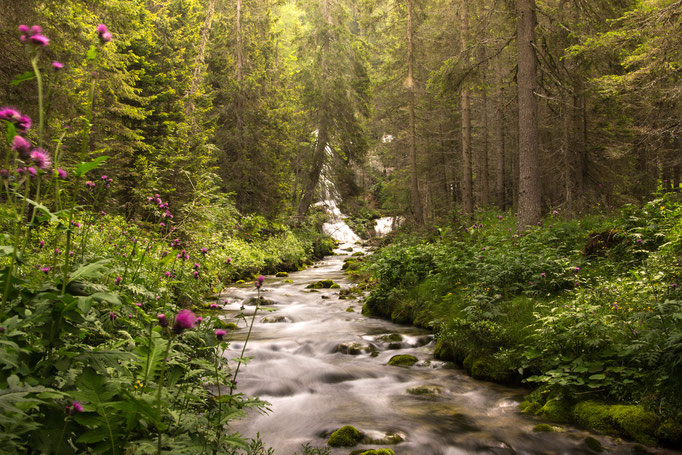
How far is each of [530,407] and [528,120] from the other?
7.89m

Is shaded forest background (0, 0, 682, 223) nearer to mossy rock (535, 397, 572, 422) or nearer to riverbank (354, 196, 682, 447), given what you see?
riverbank (354, 196, 682, 447)

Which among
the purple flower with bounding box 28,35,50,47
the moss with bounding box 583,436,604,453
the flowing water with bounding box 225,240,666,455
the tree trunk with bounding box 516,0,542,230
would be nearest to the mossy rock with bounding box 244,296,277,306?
the flowing water with bounding box 225,240,666,455

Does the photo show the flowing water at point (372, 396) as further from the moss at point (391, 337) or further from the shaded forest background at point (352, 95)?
the shaded forest background at point (352, 95)

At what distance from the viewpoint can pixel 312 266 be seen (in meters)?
21.1

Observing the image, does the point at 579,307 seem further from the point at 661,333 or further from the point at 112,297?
the point at 112,297

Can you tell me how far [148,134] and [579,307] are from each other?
536 inches

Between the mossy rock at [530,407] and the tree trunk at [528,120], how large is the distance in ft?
20.6

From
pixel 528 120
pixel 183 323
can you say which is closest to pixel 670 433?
pixel 183 323

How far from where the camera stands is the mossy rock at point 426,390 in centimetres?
562

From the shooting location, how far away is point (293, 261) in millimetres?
19484

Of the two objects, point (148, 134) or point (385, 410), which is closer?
point (385, 410)

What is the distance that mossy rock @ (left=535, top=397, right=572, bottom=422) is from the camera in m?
4.56

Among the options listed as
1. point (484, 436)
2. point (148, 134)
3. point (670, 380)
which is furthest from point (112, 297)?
point (148, 134)

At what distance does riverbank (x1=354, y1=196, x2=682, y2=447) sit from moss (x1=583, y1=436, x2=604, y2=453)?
8.8 inches
